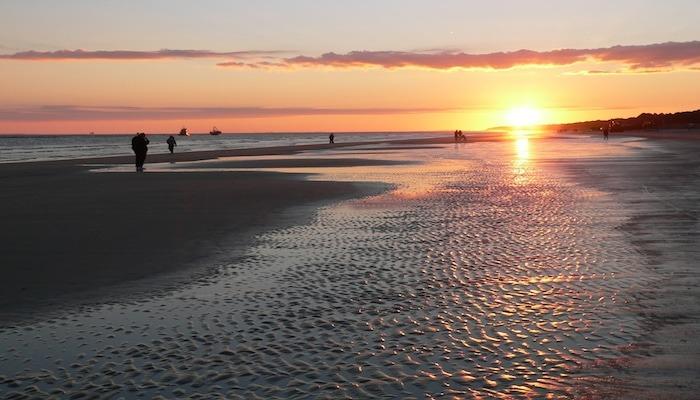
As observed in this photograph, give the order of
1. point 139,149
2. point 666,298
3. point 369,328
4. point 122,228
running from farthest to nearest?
point 139,149
point 122,228
point 666,298
point 369,328

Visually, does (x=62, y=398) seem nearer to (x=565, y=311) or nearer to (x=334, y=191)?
(x=565, y=311)

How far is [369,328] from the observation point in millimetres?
8594

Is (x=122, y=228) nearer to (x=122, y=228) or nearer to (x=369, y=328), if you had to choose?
(x=122, y=228)

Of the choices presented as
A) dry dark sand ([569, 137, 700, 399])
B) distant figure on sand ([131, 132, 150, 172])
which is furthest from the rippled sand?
distant figure on sand ([131, 132, 150, 172])

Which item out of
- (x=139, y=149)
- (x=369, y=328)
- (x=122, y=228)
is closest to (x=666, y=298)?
(x=369, y=328)

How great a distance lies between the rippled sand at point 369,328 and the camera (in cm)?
675

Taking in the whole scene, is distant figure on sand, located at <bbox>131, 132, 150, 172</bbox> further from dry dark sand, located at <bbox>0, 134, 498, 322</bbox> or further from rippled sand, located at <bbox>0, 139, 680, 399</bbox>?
rippled sand, located at <bbox>0, 139, 680, 399</bbox>

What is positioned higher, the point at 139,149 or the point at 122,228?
the point at 139,149

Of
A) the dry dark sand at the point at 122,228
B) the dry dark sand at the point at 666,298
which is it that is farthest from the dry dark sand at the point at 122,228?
the dry dark sand at the point at 666,298

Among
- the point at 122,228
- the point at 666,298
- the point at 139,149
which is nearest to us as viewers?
the point at 666,298

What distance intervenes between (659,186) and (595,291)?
1859 centimetres

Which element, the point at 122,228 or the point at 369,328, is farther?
the point at 122,228

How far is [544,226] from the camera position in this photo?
1692cm

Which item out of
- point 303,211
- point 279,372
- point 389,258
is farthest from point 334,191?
point 279,372
